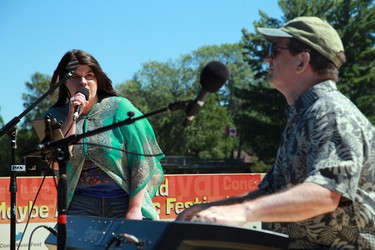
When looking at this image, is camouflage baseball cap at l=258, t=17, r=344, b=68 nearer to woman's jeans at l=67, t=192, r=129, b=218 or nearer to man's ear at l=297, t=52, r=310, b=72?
man's ear at l=297, t=52, r=310, b=72

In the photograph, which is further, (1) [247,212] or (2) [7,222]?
(2) [7,222]

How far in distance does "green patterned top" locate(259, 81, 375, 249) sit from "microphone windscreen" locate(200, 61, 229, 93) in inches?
14.6

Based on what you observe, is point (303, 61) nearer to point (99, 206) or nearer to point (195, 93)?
point (99, 206)

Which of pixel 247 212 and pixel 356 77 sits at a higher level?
pixel 356 77

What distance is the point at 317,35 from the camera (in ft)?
A: 9.39

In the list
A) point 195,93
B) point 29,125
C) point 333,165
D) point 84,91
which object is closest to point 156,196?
point 84,91

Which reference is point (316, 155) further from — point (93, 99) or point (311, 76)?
point (93, 99)

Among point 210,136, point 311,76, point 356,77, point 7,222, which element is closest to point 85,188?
point 311,76

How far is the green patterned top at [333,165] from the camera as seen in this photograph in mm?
2588

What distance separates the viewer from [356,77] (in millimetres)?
45938

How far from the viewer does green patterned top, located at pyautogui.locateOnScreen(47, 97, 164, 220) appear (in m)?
4.42

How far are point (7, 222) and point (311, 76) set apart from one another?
24.8 ft

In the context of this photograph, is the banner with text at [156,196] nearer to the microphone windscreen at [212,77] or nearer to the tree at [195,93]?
the microphone windscreen at [212,77]

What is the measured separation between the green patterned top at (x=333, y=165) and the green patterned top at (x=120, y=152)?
5.30 feet
